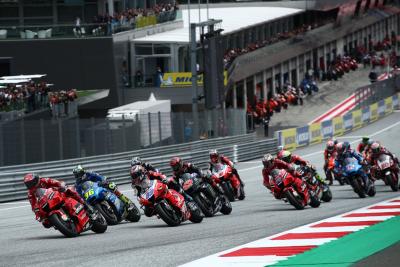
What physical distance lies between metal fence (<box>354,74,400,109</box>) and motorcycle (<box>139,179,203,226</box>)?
155 ft

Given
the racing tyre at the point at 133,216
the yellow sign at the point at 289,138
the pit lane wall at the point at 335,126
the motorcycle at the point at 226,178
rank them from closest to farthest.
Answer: the racing tyre at the point at 133,216 < the motorcycle at the point at 226,178 < the yellow sign at the point at 289,138 < the pit lane wall at the point at 335,126

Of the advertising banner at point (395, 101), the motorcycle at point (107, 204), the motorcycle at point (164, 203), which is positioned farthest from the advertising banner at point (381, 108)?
the motorcycle at point (164, 203)

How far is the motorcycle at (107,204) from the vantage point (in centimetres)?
2123

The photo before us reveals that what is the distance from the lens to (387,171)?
28.9 metres

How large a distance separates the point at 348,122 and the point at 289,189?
3902cm

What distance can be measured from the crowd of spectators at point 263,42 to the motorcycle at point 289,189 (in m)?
41.9

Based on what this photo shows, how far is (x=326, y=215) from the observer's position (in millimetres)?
22031

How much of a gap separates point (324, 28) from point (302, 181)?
68.8 meters

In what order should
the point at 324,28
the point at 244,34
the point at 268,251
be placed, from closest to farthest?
the point at 268,251 → the point at 244,34 → the point at 324,28

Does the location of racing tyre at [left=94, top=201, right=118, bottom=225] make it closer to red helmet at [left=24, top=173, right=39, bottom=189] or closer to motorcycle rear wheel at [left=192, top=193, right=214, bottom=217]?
motorcycle rear wheel at [left=192, top=193, right=214, bottom=217]

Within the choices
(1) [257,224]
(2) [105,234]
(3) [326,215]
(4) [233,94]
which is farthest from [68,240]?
(4) [233,94]

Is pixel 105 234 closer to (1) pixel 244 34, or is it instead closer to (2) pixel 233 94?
(2) pixel 233 94

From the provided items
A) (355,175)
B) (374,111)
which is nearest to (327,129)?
(374,111)

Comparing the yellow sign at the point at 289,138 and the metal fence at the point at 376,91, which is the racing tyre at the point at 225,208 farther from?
the metal fence at the point at 376,91
